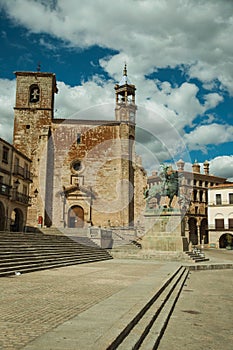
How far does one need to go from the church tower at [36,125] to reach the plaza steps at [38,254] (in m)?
13.0

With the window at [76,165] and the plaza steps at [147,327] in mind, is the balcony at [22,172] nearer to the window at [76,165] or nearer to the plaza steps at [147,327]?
the window at [76,165]

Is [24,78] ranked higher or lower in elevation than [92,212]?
higher

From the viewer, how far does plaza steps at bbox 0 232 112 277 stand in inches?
482

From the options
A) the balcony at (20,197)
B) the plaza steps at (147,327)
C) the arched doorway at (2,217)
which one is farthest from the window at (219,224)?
the plaza steps at (147,327)

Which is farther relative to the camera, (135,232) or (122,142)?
(122,142)

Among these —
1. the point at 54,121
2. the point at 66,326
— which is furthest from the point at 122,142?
the point at 66,326

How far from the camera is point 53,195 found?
114ft

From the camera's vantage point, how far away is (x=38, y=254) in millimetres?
15102

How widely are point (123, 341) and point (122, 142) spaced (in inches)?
1283

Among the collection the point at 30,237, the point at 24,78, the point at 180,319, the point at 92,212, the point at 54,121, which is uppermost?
the point at 24,78

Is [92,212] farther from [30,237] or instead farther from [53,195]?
[30,237]

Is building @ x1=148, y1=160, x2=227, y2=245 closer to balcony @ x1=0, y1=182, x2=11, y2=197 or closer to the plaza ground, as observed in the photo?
balcony @ x1=0, y1=182, x2=11, y2=197

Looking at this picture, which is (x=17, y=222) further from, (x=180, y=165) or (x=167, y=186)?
(x=180, y=165)

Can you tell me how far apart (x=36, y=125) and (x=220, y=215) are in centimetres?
2726
